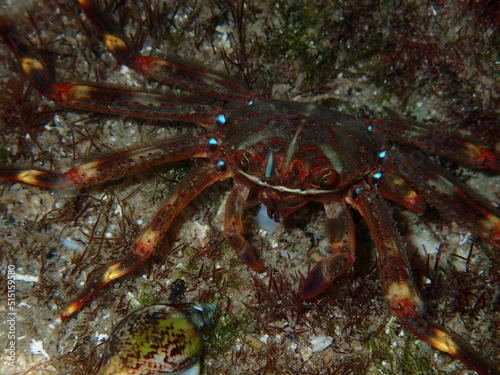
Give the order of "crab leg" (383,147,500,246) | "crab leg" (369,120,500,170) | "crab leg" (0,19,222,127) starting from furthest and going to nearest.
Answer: "crab leg" (369,120,500,170)
"crab leg" (0,19,222,127)
"crab leg" (383,147,500,246)

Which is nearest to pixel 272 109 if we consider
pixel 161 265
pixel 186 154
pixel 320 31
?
pixel 186 154

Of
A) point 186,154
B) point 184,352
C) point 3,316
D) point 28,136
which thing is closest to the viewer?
point 184,352

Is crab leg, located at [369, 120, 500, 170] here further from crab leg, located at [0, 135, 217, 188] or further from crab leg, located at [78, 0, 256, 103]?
crab leg, located at [0, 135, 217, 188]

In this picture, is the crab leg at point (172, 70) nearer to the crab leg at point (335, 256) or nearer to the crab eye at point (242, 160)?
the crab eye at point (242, 160)

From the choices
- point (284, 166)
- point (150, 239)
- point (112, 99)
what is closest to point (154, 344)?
point (150, 239)

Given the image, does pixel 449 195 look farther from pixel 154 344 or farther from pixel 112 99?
pixel 112 99

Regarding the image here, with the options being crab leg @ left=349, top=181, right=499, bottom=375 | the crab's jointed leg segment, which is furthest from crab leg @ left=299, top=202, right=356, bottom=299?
the crab's jointed leg segment

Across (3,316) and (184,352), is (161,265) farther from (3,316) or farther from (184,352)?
(3,316)
